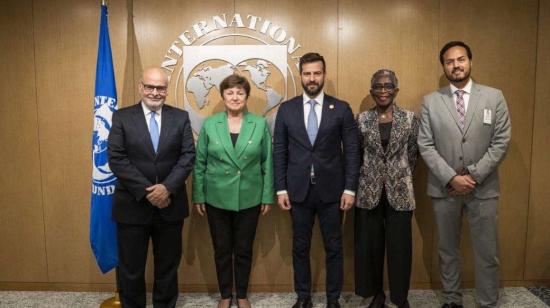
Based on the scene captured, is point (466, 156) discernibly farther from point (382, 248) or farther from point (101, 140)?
point (101, 140)

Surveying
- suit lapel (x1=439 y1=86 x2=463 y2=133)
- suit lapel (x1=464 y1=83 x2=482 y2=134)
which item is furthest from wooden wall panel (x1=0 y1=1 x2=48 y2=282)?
suit lapel (x1=464 y1=83 x2=482 y2=134)

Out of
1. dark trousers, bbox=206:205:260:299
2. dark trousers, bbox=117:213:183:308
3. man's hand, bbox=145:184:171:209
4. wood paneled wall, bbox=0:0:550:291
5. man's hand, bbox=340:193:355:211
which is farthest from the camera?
wood paneled wall, bbox=0:0:550:291

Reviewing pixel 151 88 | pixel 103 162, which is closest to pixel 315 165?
pixel 151 88

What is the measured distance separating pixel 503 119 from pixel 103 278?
3.36 meters

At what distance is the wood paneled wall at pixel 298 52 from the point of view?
134 inches

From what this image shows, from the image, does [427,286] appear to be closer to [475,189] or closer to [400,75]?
[475,189]

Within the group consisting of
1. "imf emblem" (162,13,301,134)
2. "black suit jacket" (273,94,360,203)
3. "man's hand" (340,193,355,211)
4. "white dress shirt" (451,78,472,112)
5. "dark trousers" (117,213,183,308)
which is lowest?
"dark trousers" (117,213,183,308)

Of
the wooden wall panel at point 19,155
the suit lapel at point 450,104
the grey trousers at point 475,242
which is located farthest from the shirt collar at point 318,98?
the wooden wall panel at point 19,155

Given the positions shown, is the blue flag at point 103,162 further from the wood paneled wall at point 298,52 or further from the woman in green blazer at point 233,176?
the woman in green blazer at point 233,176

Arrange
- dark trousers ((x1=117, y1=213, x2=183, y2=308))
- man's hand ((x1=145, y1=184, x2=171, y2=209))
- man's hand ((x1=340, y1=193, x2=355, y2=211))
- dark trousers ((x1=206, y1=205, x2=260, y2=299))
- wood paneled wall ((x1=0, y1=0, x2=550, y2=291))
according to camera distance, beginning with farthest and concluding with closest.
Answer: wood paneled wall ((x1=0, y1=0, x2=550, y2=291))
dark trousers ((x1=206, y1=205, x2=260, y2=299))
man's hand ((x1=340, y1=193, x2=355, y2=211))
dark trousers ((x1=117, y1=213, x2=183, y2=308))
man's hand ((x1=145, y1=184, x2=171, y2=209))

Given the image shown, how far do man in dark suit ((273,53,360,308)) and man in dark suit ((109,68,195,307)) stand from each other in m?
0.69

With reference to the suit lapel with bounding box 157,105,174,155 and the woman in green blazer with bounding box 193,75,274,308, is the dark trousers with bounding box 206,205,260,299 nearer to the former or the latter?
the woman in green blazer with bounding box 193,75,274,308

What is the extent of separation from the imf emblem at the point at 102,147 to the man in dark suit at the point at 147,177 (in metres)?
0.28

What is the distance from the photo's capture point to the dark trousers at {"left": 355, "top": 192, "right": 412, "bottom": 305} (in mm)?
3006
